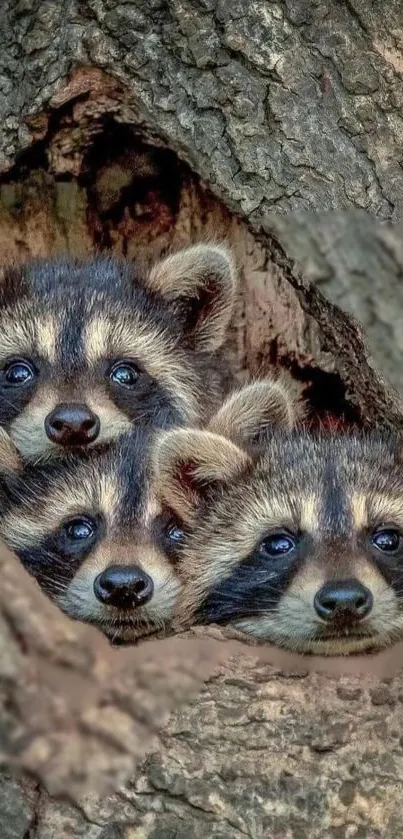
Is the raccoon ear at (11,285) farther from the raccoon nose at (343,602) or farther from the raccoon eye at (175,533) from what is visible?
the raccoon nose at (343,602)

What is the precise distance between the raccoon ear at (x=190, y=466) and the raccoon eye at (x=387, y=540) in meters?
0.56

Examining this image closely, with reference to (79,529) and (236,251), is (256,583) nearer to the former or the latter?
(79,529)

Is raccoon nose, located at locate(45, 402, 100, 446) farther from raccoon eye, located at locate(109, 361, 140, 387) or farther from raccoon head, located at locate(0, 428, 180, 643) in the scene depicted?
raccoon eye, located at locate(109, 361, 140, 387)

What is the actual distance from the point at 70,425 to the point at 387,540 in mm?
1181

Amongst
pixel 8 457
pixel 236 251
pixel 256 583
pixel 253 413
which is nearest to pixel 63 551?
pixel 8 457

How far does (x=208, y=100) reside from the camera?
4992 millimetres

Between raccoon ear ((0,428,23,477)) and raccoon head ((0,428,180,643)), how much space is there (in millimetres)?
68

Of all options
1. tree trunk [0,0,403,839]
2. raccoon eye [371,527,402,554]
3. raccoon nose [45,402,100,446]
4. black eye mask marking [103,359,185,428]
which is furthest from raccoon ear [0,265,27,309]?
raccoon eye [371,527,402,554]

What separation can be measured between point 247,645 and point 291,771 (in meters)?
0.39

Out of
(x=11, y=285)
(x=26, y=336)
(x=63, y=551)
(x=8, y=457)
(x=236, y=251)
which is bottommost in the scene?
(x=63, y=551)

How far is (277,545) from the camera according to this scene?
181 inches

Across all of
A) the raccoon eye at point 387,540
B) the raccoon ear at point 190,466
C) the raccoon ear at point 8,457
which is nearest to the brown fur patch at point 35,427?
the raccoon ear at point 8,457

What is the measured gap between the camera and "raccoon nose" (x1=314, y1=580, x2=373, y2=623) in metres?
4.09

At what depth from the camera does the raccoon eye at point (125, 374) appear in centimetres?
549
